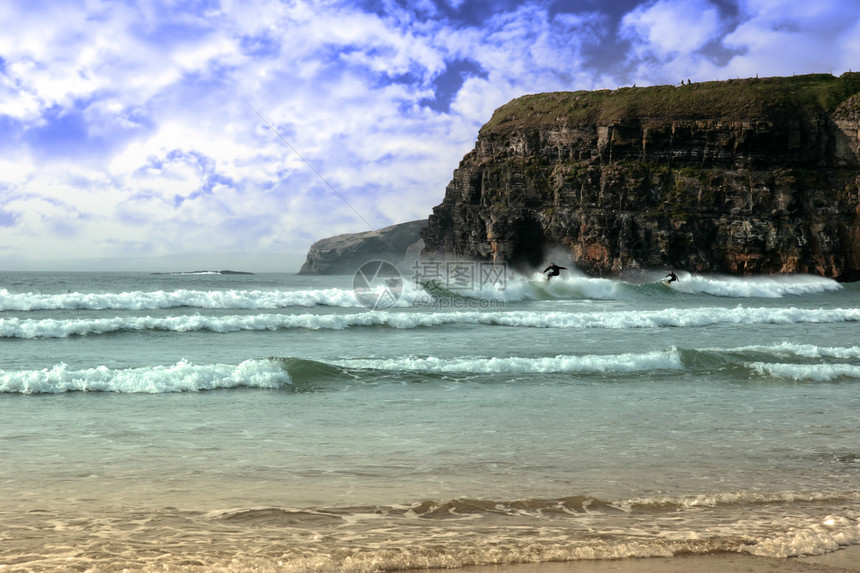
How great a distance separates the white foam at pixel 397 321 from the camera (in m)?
15.6

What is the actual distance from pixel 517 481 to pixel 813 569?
2.13 metres

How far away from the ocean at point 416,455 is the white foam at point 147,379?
3cm

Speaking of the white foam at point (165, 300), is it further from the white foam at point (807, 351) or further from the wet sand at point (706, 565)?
the wet sand at point (706, 565)

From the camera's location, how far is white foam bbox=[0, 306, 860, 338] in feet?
51.3

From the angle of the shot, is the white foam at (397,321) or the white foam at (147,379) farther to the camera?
the white foam at (397,321)

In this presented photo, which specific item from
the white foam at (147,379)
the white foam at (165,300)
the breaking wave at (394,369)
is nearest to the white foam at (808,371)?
the breaking wave at (394,369)

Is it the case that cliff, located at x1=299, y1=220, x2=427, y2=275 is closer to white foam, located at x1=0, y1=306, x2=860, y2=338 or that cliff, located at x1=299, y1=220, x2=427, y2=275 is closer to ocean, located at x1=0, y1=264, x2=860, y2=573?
white foam, located at x1=0, y1=306, x2=860, y2=338

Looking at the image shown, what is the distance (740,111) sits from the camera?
188ft

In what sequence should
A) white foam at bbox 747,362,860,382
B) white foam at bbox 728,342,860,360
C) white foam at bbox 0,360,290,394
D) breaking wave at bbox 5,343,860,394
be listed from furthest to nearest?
white foam at bbox 728,342,860,360, white foam at bbox 747,362,860,382, breaking wave at bbox 5,343,860,394, white foam at bbox 0,360,290,394

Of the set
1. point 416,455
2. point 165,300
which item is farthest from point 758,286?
point 416,455

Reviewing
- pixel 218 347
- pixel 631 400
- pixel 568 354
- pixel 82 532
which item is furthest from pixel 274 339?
pixel 82 532

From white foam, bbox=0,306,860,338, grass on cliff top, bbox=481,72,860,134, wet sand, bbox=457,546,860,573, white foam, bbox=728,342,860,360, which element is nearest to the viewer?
wet sand, bbox=457,546,860,573

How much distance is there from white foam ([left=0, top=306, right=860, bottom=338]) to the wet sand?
1426 cm

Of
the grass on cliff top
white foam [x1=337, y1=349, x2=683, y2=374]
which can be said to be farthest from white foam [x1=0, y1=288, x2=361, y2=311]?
the grass on cliff top
